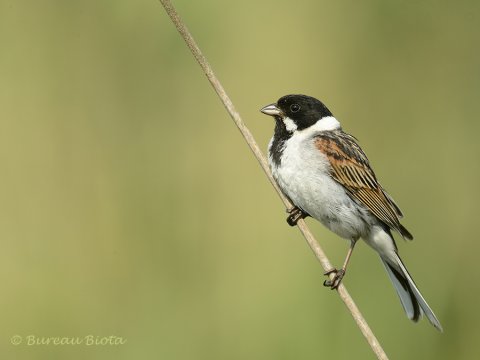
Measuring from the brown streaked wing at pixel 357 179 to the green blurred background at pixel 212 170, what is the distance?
477mm

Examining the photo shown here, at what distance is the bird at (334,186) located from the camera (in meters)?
3.91

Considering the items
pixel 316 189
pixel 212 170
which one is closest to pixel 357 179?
pixel 316 189

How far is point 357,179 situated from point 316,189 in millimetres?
270

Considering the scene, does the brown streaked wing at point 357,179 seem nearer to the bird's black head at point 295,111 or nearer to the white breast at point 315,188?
the white breast at point 315,188

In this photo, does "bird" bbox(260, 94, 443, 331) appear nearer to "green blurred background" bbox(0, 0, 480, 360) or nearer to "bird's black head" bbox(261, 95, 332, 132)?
"bird's black head" bbox(261, 95, 332, 132)

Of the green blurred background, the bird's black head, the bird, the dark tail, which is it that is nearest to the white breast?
the bird

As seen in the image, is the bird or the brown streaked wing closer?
the bird

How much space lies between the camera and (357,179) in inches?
160

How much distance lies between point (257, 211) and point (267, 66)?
1.04 meters

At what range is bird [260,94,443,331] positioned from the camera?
3.91 m

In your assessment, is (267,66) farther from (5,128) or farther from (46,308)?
(46,308)

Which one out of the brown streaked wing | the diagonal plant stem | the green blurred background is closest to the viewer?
the diagonal plant stem

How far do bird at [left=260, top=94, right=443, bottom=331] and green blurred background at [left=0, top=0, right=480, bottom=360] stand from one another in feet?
1.19

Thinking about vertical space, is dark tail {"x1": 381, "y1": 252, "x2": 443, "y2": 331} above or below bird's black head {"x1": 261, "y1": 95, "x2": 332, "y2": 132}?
below
